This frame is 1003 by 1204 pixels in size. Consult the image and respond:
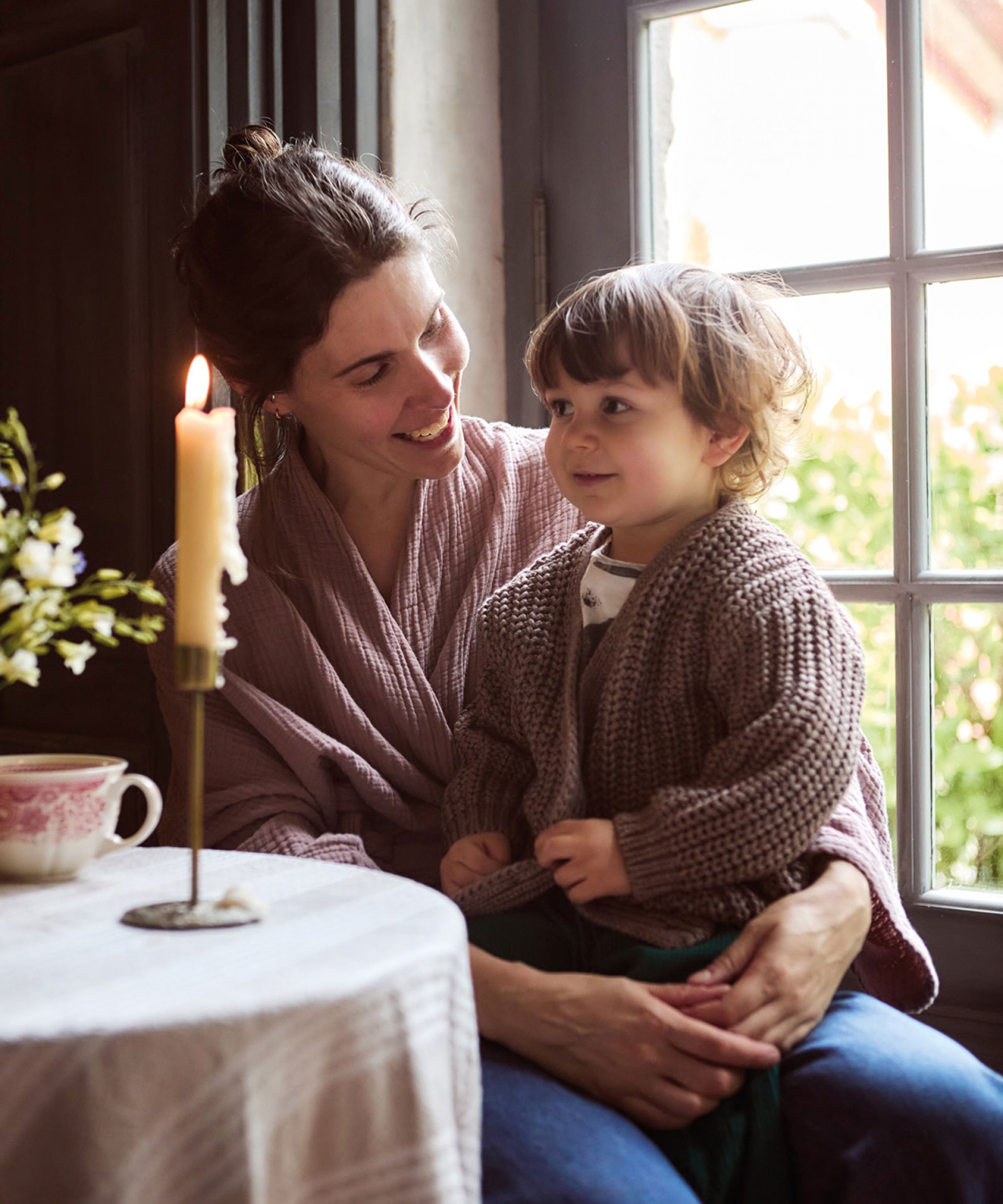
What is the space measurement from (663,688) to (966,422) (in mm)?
662

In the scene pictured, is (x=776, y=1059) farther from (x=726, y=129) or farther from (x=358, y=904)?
(x=726, y=129)

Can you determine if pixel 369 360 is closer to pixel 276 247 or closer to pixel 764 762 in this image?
pixel 276 247

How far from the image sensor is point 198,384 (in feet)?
2.71

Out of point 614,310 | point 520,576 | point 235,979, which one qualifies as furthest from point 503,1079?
point 614,310

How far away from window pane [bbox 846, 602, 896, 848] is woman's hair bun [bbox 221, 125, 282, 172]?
0.93 m

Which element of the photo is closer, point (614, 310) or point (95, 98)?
point (614, 310)

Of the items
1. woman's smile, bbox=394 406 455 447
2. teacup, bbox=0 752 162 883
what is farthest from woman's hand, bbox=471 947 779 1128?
woman's smile, bbox=394 406 455 447

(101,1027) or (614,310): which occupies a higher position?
(614,310)

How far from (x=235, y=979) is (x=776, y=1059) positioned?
1.63ft

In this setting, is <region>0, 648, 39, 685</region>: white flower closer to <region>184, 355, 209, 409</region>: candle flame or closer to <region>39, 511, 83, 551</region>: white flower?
<region>39, 511, 83, 551</region>: white flower

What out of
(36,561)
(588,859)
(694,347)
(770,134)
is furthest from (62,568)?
(770,134)

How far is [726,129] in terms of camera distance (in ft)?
5.54

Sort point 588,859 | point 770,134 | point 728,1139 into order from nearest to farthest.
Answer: point 728,1139 < point 588,859 < point 770,134

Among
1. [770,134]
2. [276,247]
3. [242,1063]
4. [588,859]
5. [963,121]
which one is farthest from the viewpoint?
[770,134]
